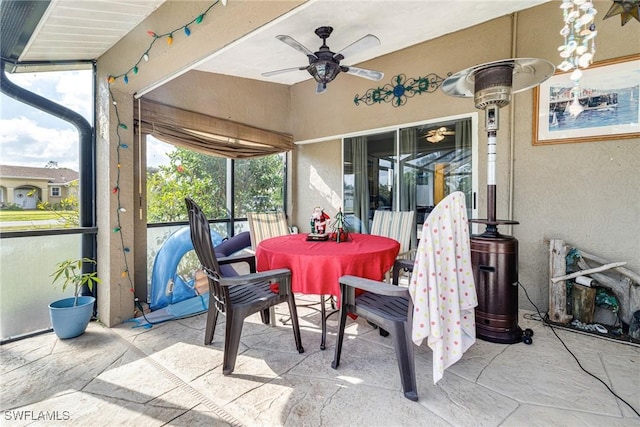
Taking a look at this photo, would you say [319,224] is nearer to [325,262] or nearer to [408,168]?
[325,262]

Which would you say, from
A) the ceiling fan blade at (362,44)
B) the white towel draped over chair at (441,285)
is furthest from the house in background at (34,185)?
Answer: the white towel draped over chair at (441,285)

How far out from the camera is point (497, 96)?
2453 millimetres

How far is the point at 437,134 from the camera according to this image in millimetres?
3719

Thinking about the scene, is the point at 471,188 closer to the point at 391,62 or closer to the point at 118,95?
the point at 391,62

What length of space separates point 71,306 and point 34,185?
3.72 feet

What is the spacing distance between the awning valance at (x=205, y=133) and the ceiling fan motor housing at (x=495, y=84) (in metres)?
2.98

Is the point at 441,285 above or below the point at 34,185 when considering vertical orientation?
below

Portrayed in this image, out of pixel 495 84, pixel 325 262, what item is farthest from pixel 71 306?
pixel 495 84

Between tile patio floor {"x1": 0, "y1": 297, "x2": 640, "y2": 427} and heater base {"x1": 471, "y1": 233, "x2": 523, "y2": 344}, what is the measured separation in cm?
12

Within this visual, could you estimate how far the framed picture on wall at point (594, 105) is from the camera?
105 inches

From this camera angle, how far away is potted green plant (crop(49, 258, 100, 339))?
2598 mm

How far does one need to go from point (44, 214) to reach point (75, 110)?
1014mm

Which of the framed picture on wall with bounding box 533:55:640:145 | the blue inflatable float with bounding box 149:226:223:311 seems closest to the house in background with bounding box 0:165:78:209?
the blue inflatable float with bounding box 149:226:223:311

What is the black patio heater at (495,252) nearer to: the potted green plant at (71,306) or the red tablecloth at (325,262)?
the red tablecloth at (325,262)
